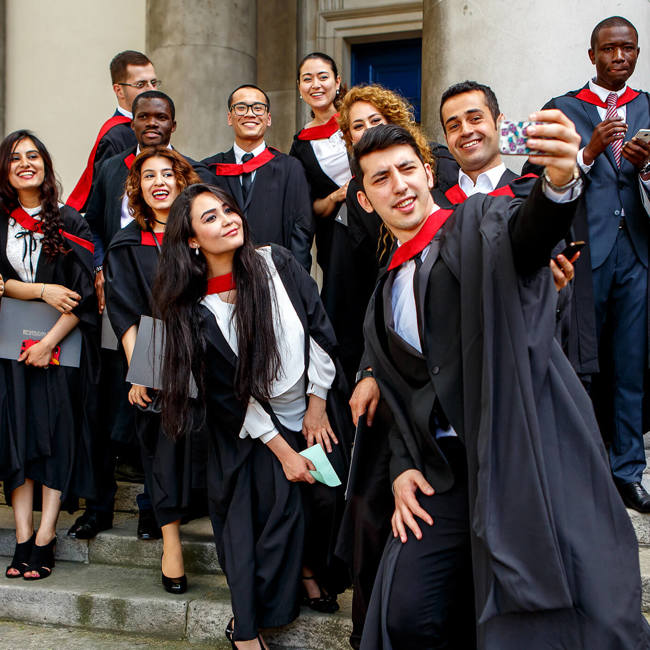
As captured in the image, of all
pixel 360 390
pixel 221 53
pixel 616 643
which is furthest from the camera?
pixel 221 53

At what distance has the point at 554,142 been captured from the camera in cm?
182

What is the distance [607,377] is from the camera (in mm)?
3910

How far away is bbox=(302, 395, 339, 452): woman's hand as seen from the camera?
3.34m

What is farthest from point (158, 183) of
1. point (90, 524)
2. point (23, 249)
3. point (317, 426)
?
point (90, 524)

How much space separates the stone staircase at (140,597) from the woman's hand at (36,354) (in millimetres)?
953

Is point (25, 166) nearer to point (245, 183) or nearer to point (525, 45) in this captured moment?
point (245, 183)

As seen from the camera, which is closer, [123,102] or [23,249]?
[23,249]

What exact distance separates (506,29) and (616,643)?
3.28m

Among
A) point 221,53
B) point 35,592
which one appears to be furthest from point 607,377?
point 221,53

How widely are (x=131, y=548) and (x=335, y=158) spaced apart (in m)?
2.42

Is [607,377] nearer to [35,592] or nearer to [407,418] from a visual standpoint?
[407,418]

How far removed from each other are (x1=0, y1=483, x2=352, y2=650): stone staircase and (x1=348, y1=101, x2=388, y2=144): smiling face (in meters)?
2.17

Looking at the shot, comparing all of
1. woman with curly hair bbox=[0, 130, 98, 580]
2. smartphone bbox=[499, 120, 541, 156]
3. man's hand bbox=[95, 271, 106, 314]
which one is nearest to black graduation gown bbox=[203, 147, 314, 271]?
man's hand bbox=[95, 271, 106, 314]

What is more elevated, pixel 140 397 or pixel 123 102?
pixel 123 102
